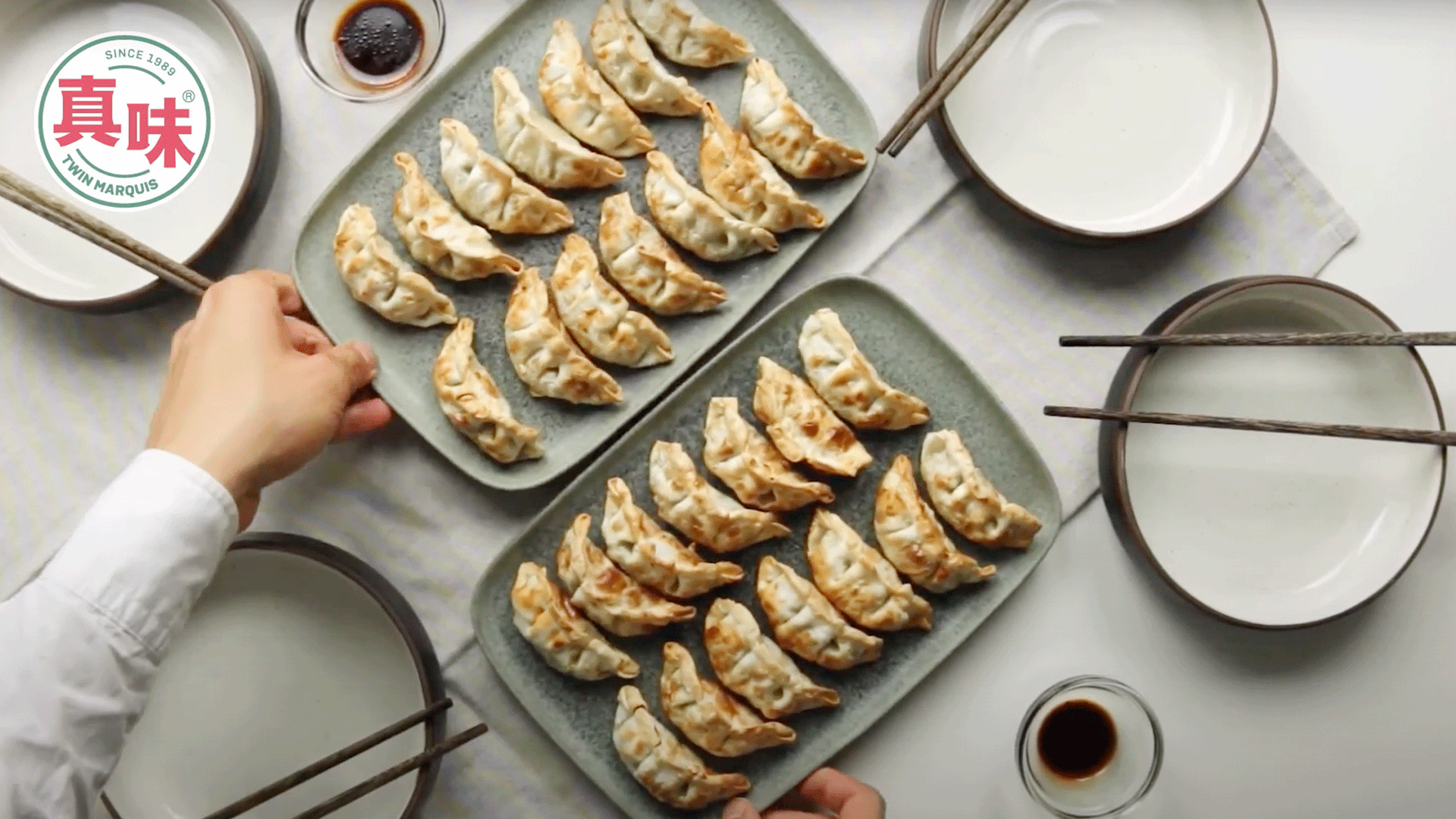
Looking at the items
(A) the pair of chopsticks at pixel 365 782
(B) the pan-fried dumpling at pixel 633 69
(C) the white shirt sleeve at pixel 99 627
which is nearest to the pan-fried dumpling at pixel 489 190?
(B) the pan-fried dumpling at pixel 633 69

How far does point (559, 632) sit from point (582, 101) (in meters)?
1.02

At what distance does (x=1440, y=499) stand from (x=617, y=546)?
1617 mm

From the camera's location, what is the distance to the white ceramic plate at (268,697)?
2.13 meters

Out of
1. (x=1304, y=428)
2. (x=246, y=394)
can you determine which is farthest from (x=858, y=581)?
(x=246, y=394)

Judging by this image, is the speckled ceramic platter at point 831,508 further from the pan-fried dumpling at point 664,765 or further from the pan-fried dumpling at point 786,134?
the pan-fried dumpling at point 786,134

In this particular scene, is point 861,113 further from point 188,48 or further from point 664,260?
point 188,48

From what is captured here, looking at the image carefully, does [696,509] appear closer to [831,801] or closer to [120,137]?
[831,801]

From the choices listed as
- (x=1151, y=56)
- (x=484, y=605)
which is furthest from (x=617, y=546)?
(x=1151, y=56)

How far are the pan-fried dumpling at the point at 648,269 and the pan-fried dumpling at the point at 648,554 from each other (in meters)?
0.36

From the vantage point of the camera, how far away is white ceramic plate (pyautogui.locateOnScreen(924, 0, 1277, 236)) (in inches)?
86.4

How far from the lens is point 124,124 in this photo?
221 cm

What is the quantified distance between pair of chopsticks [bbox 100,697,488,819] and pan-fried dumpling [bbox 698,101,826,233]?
1.09m

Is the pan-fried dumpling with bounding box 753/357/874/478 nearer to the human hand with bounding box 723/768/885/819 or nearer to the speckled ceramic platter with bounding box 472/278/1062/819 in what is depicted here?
the speckled ceramic platter with bounding box 472/278/1062/819

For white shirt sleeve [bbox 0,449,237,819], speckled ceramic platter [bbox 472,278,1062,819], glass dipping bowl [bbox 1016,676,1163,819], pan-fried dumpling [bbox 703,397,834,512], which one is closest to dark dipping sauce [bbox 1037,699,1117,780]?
glass dipping bowl [bbox 1016,676,1163,819]
